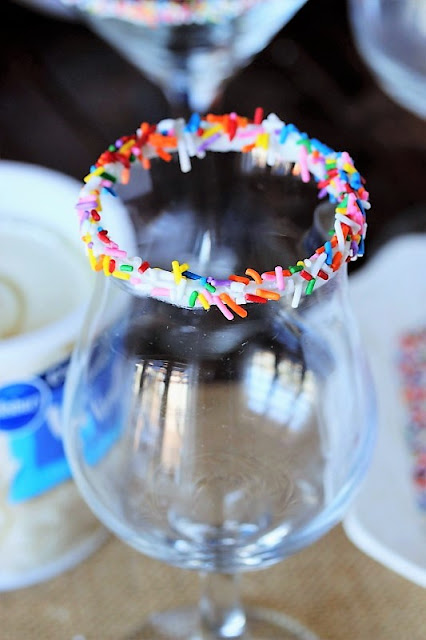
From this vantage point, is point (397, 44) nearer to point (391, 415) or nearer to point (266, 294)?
point (391, 415)

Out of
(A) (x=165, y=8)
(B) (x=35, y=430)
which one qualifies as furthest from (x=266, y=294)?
(A) (x=165, y=8)

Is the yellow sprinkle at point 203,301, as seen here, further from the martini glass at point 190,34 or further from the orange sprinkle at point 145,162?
the martini glass at point 190,34

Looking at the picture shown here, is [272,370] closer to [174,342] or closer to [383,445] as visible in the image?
[174,342]

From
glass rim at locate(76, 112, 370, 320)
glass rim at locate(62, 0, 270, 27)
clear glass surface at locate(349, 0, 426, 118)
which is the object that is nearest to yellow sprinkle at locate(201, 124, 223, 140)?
glass rim at locate(76, 112, 370, 320)

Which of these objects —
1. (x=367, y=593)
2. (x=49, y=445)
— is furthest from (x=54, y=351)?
(x=367, y=593)

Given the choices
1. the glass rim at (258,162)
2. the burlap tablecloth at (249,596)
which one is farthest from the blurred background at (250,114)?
the glass rim at (258,162)

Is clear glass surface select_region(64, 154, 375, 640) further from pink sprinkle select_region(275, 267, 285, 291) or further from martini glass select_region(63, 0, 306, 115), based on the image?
martini glass select_region(63, 0, 306, 115)

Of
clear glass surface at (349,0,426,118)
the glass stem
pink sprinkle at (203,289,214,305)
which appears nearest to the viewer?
pink sprinkle at (203,289,214,305)
